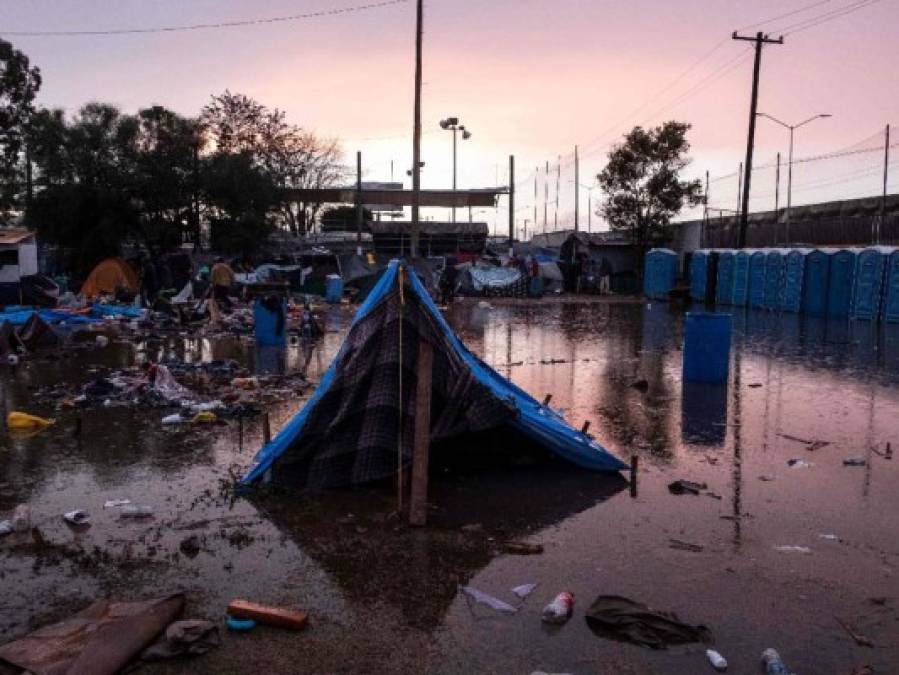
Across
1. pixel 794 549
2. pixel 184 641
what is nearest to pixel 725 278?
pixel 794 549

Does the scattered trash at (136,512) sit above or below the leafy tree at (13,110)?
below

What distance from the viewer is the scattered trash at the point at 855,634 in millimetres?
4133

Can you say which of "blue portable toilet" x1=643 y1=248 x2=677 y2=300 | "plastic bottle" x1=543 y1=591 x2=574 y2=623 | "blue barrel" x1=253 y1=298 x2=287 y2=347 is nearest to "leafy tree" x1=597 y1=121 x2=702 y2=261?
"blue portable toilet" x1=643 y1=248 x2=677 y2=300

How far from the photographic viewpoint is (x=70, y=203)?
31734mm

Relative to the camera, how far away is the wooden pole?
228 inches

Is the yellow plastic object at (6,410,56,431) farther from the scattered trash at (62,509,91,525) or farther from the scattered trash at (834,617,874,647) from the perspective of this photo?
the scattered trash at (834,617,874,647)

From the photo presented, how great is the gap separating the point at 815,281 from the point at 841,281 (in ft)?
3.65

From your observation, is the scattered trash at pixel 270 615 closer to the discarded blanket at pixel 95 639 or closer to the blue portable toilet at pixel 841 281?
the discarded blanket at pixel 95 639

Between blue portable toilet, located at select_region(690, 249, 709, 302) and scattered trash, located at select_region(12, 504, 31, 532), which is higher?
blue portable toilet, located at select_region(690, 249, 709, 302)

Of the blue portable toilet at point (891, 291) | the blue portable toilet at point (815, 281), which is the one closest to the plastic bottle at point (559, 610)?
the blue portable toilet at point (891, 291)

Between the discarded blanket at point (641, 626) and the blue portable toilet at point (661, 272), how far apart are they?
33.0 m

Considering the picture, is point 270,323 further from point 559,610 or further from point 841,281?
point 841,281

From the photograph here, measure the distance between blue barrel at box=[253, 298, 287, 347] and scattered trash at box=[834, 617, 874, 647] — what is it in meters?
13.6

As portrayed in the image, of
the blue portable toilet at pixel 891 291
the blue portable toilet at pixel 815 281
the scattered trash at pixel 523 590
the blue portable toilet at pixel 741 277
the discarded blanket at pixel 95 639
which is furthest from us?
→ the blue portable toilet at pixel 741 277
